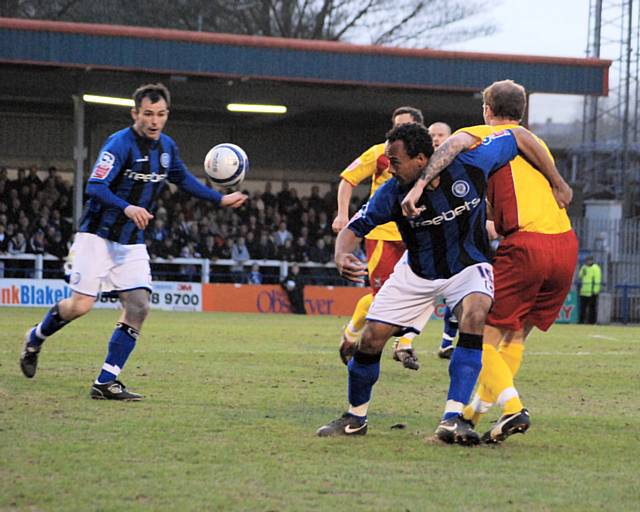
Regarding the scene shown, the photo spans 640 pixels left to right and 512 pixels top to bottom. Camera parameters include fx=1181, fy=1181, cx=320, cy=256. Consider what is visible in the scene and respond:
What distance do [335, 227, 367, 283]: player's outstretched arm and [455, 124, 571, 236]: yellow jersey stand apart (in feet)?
3.00

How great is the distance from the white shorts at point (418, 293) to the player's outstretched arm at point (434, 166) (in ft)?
1.53

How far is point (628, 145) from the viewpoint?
1617 inches

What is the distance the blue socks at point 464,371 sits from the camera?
665 centimetres

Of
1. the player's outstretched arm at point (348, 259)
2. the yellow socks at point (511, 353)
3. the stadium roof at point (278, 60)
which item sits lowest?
the yellow socks at point (511, 353)

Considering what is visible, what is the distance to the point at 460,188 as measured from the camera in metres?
6.70

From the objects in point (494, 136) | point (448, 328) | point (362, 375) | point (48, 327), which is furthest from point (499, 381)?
point (448, 328)

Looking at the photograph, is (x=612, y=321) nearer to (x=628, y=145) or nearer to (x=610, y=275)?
(x=610, y=275)

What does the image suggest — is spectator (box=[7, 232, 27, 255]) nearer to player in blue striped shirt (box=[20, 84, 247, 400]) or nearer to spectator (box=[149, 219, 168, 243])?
Answer: spectator (box=[149, 219, 168, 243])

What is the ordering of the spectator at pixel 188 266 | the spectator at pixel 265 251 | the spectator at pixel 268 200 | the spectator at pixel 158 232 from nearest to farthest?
the spectator at pixel 158 232 < the spectator at pixel 188 266 < the spectator at pixel 265 251 < the spectator at pixel 268 200

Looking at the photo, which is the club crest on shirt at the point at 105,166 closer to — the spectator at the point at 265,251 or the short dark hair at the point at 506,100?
the short dark hair at the point at 506,100

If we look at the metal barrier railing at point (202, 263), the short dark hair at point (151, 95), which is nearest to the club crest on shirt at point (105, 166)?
the short dark hair at point (151, 95)

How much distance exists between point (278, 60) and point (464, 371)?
21.2m

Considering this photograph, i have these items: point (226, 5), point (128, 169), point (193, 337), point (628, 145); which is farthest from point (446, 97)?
point (128, 169)

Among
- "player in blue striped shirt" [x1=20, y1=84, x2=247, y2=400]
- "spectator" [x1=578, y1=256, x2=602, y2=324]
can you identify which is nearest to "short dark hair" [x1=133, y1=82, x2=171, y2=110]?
"player in blue striped shirt" [x1=20, y1=84, x2=247, y2=400]
